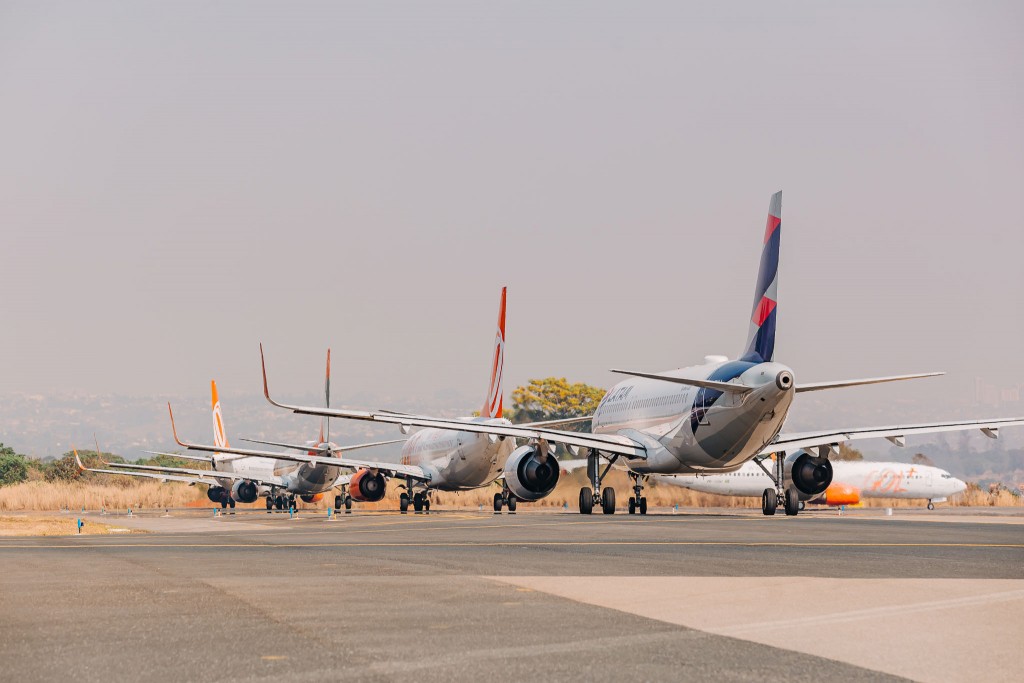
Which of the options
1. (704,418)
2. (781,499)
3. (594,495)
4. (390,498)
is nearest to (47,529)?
(594,495)

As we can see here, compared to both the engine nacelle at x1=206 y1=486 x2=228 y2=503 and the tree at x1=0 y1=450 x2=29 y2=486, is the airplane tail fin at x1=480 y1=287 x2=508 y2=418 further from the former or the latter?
the tree at x1=0 y1=450 x2=29 y2=486

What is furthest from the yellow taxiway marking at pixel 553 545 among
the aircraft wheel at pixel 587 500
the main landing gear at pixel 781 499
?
the aircraft wheel at pixel 587 500

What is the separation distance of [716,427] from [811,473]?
19.0 ft

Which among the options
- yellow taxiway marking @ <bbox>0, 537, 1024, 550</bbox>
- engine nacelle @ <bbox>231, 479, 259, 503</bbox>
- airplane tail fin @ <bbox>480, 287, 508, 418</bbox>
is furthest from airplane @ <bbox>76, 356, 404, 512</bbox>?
yellow taxiway marking @ <bbox>0, 537, 1024, 550</bbox>

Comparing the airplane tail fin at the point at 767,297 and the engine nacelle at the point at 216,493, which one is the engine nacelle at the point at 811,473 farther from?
the engine nacelle at the point at 216,493

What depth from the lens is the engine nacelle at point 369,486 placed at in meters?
62.5

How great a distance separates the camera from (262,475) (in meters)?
87.6

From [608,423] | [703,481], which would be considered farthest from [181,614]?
[703,481]

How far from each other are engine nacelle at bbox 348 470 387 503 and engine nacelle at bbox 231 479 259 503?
26093 mm

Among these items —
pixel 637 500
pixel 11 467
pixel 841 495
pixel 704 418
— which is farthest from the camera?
pixel 11 467

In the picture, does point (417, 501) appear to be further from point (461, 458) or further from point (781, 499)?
point (781, 499)

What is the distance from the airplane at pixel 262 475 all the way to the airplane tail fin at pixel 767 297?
2967cm

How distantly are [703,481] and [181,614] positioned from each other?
207 feet

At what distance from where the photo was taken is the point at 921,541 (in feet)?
76.2
